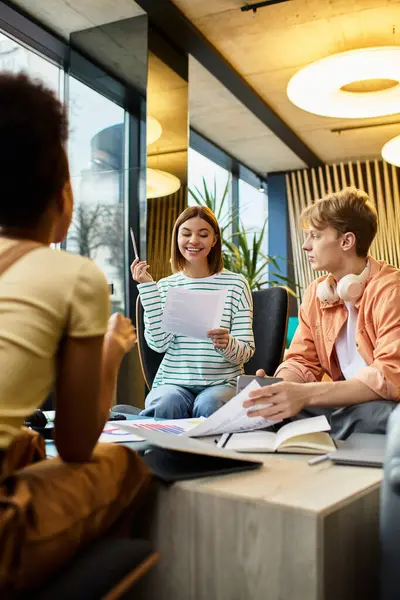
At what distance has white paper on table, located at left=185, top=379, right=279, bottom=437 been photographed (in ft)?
4.53

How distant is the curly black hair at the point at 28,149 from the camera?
85 cm

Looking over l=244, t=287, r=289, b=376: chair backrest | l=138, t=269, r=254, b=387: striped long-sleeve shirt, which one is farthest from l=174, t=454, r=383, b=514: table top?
l=244, t=287, r=289, b=376: chair backrest

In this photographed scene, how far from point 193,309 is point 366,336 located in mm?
673

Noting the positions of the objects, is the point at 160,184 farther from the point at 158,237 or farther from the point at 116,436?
the point at 116,436

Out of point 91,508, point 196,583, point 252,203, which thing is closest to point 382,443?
point 196,583

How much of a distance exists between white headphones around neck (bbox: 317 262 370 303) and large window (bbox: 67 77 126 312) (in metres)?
2.31

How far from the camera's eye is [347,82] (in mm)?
4082

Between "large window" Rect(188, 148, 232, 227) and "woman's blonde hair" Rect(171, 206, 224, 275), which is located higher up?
"large window" Rect(188, 148, 232, 227)

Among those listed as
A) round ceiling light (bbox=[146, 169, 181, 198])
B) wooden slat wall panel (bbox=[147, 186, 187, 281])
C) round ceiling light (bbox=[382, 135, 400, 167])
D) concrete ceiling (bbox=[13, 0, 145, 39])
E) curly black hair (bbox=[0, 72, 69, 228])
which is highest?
concrete ceiling (bbox=[13, 0, 145, 39])

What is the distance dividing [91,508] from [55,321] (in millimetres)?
268

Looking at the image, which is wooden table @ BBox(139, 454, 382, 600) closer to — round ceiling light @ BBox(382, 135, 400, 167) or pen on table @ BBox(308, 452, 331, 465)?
pen on table @ BBox(308, 452, 331, 465)

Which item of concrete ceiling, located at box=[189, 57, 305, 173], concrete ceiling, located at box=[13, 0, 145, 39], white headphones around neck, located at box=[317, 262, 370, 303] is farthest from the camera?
concrete ceiling, located at box=[189, 57, 305, 173]

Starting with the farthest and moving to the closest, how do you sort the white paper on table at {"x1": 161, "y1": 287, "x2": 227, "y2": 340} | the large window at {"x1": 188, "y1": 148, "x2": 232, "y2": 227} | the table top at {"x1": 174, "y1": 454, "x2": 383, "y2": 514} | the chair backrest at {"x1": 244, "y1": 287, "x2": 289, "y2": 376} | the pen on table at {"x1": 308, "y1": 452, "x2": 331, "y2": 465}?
the large window at {"x1": 188, "y1": 148, "x2": 232, "y2": 227} < the chair backrest at {"x1": 244, "y1": 287, "x2": 289, "y2": 376} < the white paper on table at {"x1": 161, "y1": 287, "x2": 227, "y2": 340} < the pen on table at {"x1": 308, "y1": 452, "x2": 331, "y2": 465} < the table top at {"x1": 174, "y1": 454, "x2": 383, "y2": 514}

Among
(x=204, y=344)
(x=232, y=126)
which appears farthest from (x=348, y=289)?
(x=232, y=126)
